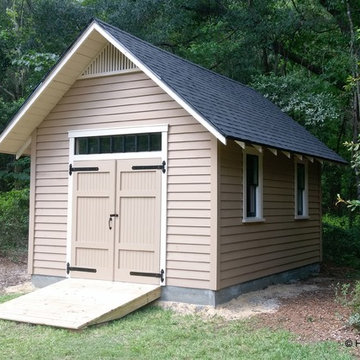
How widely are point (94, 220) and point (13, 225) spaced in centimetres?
670

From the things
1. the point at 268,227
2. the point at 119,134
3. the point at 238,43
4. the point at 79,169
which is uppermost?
the point at 238,43

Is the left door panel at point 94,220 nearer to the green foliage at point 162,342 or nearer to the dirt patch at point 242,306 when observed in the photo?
the dirt patch at point 242,306

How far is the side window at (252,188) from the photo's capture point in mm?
9305

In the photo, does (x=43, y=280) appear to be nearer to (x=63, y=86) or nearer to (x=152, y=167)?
(x=152, y=167)

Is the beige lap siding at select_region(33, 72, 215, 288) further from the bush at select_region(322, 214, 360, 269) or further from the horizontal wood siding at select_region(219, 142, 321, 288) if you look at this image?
the bush at select_region(322, 214, 360, 269)

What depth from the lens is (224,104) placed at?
978cm

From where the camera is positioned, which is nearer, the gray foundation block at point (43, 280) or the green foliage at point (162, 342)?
the green foliage at point (162, 342)

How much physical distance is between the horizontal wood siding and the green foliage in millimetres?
1407

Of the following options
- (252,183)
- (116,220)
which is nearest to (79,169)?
(116,220)

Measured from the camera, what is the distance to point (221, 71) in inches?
762

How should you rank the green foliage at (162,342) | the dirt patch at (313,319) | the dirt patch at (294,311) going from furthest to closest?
the dirt patch at (294,311) < the dirt patch at (313,319) < the green foliage at (162,342)

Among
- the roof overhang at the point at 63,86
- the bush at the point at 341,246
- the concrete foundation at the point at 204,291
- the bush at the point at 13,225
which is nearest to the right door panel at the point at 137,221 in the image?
the concrete foundation at the point at 204,291

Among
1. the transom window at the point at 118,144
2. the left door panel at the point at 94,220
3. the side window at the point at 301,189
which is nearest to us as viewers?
the transom window at the point at 118,144

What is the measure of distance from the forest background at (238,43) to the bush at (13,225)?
0.10 ft
